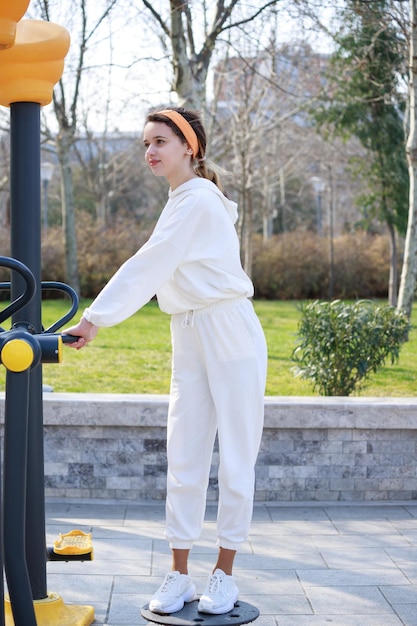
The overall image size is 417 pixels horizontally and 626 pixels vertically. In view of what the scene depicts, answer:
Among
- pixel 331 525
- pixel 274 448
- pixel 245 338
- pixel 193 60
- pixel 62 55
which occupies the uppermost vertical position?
pixel 193 60

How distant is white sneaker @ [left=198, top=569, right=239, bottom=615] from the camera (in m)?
2.96

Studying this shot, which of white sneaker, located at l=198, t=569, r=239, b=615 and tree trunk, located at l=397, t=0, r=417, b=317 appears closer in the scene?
white sneaker, located at l=198, t=569, r=239, b=615

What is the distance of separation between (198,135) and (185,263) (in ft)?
1.59

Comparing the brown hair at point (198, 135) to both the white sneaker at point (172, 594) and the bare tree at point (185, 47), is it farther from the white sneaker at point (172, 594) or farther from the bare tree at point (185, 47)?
the bare tree at point (185, 47)

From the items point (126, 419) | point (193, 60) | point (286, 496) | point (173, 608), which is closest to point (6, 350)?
point (173, 608)

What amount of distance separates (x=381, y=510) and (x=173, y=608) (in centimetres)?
180

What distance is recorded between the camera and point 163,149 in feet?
9.95

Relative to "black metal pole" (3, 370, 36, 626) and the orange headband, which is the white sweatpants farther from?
"black metal pole" (3, 370, 36, 626)

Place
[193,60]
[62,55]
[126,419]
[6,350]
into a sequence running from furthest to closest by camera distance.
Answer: [193,60], [126,419], [62,55], [6,350]

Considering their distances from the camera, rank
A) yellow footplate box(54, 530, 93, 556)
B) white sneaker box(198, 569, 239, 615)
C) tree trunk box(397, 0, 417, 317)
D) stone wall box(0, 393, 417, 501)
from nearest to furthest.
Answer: white sneaker box(198, 569, 239, 615)
yellow footplate box(54, 530, 93, 556)
stone wall box(0, 393, 417, 501)
tree trunk box(397, 0, 417, 317)

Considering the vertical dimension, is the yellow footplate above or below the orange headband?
below

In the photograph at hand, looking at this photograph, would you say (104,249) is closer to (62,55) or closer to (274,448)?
(274,448)

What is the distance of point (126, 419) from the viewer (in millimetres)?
4500

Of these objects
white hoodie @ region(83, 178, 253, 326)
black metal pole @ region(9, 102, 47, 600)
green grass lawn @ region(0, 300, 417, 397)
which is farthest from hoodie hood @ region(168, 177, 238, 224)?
green grass lawn @ region(0, 300, 417, 397)
